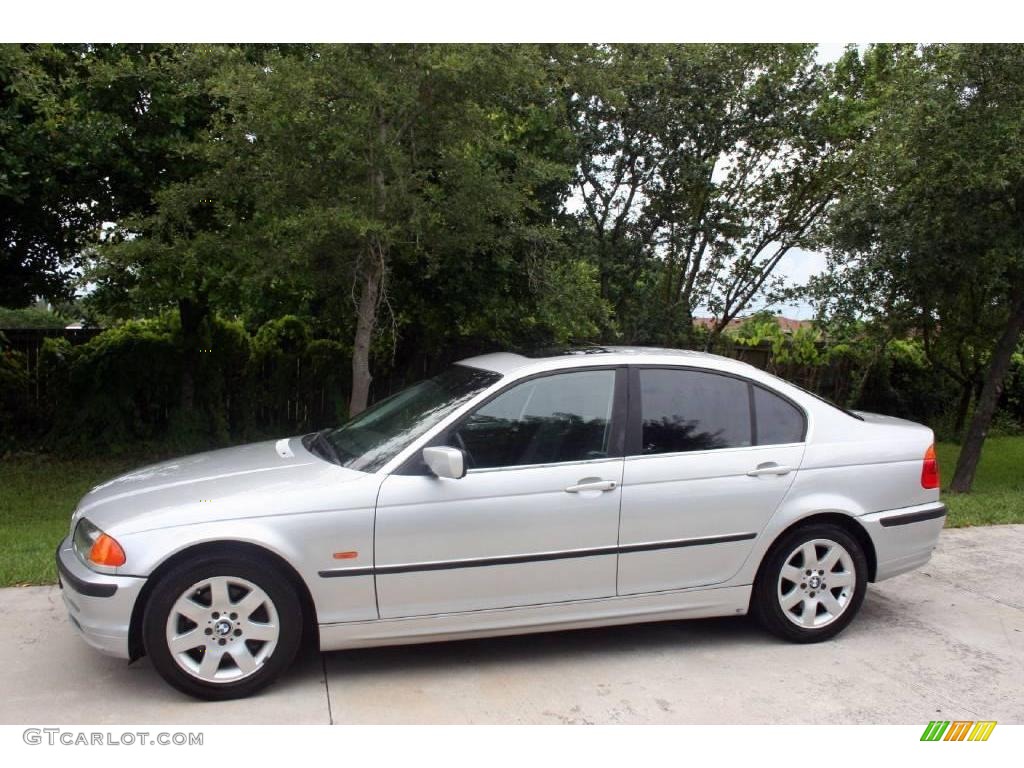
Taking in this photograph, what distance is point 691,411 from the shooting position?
4.99 m

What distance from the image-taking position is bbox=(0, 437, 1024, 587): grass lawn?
648 cm

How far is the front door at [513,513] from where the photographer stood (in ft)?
14.4

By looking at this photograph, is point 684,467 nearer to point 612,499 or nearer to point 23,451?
point 612,499

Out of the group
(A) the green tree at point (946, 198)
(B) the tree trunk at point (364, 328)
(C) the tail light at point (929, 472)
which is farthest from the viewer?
(A) the green tree at point (946, 198)

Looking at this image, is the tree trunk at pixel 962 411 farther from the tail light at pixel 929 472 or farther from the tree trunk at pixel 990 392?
the tail light at pixel 929 472

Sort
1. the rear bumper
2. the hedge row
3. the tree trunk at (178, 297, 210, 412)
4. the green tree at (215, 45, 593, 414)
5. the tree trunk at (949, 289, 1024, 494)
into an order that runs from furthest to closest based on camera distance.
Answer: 1. the tree trunk at (178, 297, 210, 412)
2. the hedge row
3. the tree trunk at (949, 289, 1024, 494)
4. the green tree at (215, 45, 593, 414)
5. the rear bumper

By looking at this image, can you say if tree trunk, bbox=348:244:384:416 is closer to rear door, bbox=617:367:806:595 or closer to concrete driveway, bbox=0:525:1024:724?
concrete driveway, bbox=0:525:1024:724

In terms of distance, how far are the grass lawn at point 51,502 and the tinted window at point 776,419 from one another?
3.48m

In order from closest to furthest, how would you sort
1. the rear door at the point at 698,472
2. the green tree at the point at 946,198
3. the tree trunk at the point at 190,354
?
the rear door at the point at 698,472 → the green tree at the point at 946,198 → the tree trunk at the point at 190,354

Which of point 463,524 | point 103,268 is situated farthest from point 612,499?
point 103,268

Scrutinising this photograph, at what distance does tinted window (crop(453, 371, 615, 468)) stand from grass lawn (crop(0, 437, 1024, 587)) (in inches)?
125

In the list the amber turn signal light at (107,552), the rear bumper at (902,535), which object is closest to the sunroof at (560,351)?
the rear bumper at (902,535)

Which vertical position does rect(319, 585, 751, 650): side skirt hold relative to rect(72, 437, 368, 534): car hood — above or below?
below
